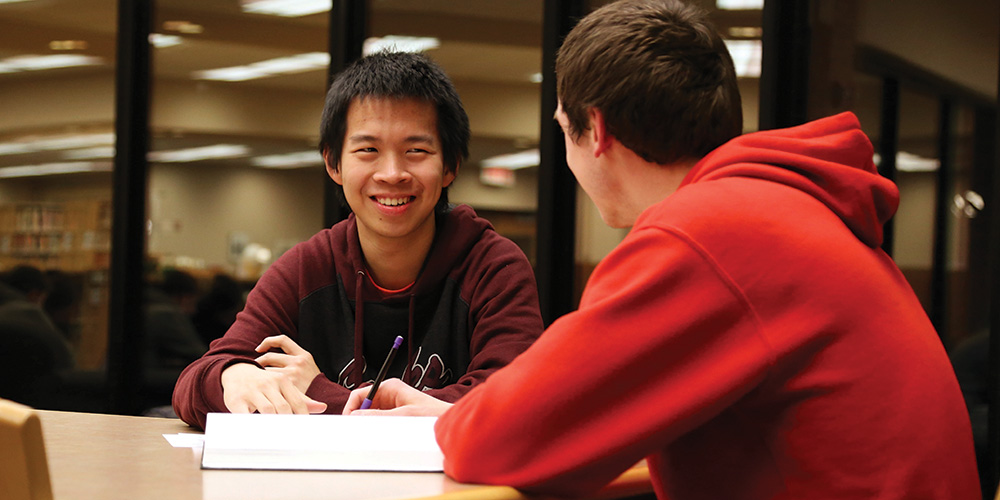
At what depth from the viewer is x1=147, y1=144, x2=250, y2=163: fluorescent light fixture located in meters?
4.16

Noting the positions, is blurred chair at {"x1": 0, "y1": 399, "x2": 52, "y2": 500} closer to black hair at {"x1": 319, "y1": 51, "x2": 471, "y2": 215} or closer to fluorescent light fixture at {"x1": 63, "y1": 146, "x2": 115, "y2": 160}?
black hair at {"x1": 319, "y1": 51, "x2": 471, "y2": 215}

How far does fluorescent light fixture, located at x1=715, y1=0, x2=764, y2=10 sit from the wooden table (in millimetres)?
2445

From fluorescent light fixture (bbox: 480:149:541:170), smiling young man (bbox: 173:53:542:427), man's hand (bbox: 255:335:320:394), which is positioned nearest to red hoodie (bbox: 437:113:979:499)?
man's hand (bbox: 255:335:320:394)

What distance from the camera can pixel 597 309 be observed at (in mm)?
947

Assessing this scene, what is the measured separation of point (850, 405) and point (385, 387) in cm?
69

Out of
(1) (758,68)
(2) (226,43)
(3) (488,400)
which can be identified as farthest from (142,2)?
(3) (488,400)

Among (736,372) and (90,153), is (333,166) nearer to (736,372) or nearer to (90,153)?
(736,372)

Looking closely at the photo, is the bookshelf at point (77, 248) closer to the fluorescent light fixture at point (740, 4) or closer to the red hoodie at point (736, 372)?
the fluorescent light fixture at point (740, 4)

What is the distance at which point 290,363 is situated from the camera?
151 centimetres

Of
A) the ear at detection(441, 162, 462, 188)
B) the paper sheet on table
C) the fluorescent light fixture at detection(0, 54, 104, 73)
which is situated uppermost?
the fluorescent light fixture at detection(0, 54, 104, 73)

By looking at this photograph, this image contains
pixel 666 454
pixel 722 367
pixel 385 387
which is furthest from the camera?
pixel 385 387

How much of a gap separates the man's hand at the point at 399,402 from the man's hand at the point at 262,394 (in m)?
0.08

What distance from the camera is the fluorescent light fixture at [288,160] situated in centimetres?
405

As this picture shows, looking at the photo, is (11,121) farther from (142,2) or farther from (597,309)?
(597,309)
